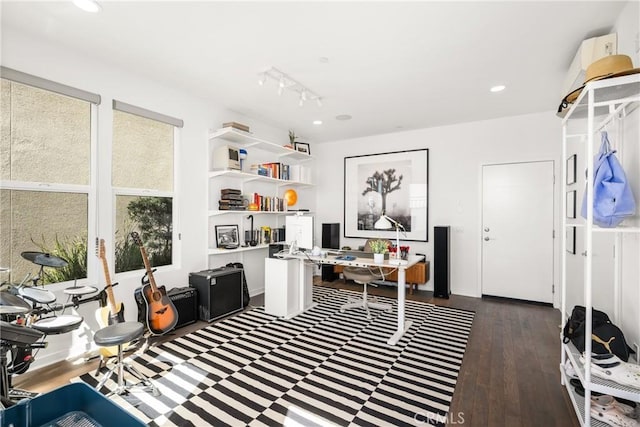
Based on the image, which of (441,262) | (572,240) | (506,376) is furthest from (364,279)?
(572,240)

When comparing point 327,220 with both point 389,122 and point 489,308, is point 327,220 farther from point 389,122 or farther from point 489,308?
point 489,308

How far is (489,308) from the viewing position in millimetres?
4027

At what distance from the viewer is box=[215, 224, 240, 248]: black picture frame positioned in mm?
4027

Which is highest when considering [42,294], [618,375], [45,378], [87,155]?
[87,155]

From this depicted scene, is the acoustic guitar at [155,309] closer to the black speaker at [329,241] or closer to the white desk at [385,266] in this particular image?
the white desk at [385,266]

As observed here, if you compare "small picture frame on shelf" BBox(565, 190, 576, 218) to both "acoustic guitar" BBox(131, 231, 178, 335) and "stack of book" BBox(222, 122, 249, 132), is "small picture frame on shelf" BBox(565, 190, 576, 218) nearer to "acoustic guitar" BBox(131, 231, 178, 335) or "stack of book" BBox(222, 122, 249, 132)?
"stack of book" BBox(222, 122, 249, 132)

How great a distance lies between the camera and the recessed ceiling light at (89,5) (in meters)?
2.03

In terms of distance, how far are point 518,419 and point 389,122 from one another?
153 inches

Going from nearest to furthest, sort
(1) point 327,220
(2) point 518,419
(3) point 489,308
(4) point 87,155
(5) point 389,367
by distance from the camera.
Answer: (2) point 518,419 < (5) point 389,367 < (4) point 87,155 < (3) point 489,308 < (1) point 327,220

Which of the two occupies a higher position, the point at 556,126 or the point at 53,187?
the point at 556,126

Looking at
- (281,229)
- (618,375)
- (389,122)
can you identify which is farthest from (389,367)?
(389,122)

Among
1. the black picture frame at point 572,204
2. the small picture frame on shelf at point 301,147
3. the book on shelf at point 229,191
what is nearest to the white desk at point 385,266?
the book on shelf at point 229,191

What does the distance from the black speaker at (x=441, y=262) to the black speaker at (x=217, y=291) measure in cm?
286

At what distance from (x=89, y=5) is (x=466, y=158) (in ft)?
15.4
